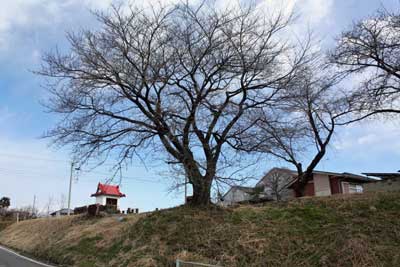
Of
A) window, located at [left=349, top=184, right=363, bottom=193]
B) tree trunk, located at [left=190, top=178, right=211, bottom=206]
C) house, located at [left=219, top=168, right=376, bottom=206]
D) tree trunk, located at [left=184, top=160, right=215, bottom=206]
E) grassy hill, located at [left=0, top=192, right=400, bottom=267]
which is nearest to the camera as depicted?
grassy hill, located at [left=0, top=192, right=400, bottom=267]

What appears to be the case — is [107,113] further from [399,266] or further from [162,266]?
[399,266]

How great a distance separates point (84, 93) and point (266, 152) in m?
6.75

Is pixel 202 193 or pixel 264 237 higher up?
pixel 202 193

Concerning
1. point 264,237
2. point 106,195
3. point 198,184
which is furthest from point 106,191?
point 264,237

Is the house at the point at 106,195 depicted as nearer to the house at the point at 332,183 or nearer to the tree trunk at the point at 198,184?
the house at the point at 332,183

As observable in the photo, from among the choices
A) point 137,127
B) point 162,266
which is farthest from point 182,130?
point 162,266

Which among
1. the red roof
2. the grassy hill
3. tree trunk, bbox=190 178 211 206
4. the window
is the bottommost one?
the grassy hill

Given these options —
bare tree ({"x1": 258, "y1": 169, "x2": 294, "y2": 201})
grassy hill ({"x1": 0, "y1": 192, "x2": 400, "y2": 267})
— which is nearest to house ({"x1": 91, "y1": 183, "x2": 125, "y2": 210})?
bare tree ({"x1": 258, "y1": 169, "x2": 294, "y2": 201})

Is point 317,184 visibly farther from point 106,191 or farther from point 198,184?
point 198,184

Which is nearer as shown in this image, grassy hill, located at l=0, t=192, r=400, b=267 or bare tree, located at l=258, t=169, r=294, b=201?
grassy hill, located at l=0, t=192, r=400, b=267

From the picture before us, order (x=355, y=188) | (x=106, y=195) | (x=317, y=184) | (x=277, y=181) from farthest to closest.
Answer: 1. (x=106, y=195)
2. (x=277, y=181)
3. (x=317, y=184)
4. (x=355, y=188)

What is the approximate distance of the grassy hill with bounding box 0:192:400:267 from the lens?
24.4 ft

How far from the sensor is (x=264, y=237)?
29.7ft

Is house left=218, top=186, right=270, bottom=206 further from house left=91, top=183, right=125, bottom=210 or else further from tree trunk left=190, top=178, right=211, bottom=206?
house left=91, top=183, right=125, bottom=210
